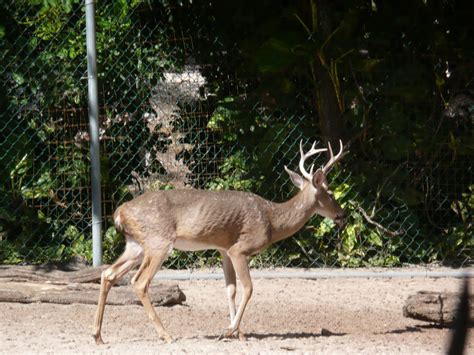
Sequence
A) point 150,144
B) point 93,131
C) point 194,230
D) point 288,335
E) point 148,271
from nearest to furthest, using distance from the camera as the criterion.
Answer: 1. point 148,271
2. point 194,230
3. point 288,335
4. point 93,131
5. point 150,144

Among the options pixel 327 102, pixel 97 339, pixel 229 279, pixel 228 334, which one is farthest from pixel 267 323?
pixel 327 102

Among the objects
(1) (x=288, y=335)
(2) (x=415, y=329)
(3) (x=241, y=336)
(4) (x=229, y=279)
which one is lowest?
(2) (x=415, y=329)

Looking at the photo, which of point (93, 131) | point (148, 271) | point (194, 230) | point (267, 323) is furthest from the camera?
point (93, 131)

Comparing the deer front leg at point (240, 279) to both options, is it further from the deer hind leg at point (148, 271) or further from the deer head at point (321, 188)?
the deer head at point (321, 188)

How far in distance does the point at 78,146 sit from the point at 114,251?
1.06 m

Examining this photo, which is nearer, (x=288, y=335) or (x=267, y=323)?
(x=288, y=335)

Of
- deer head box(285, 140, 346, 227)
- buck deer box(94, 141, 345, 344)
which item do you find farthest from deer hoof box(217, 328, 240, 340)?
deer head box(285, 140, 346, 227)

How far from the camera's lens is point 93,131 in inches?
309

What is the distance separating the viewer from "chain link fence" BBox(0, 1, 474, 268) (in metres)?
8.16

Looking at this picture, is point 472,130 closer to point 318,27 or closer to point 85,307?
point 318,27

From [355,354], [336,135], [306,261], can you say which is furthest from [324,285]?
[355,354]

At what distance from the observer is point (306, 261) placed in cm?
834

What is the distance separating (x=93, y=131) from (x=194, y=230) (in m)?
2.51

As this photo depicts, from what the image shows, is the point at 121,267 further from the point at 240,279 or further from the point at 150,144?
the point at 150,144
